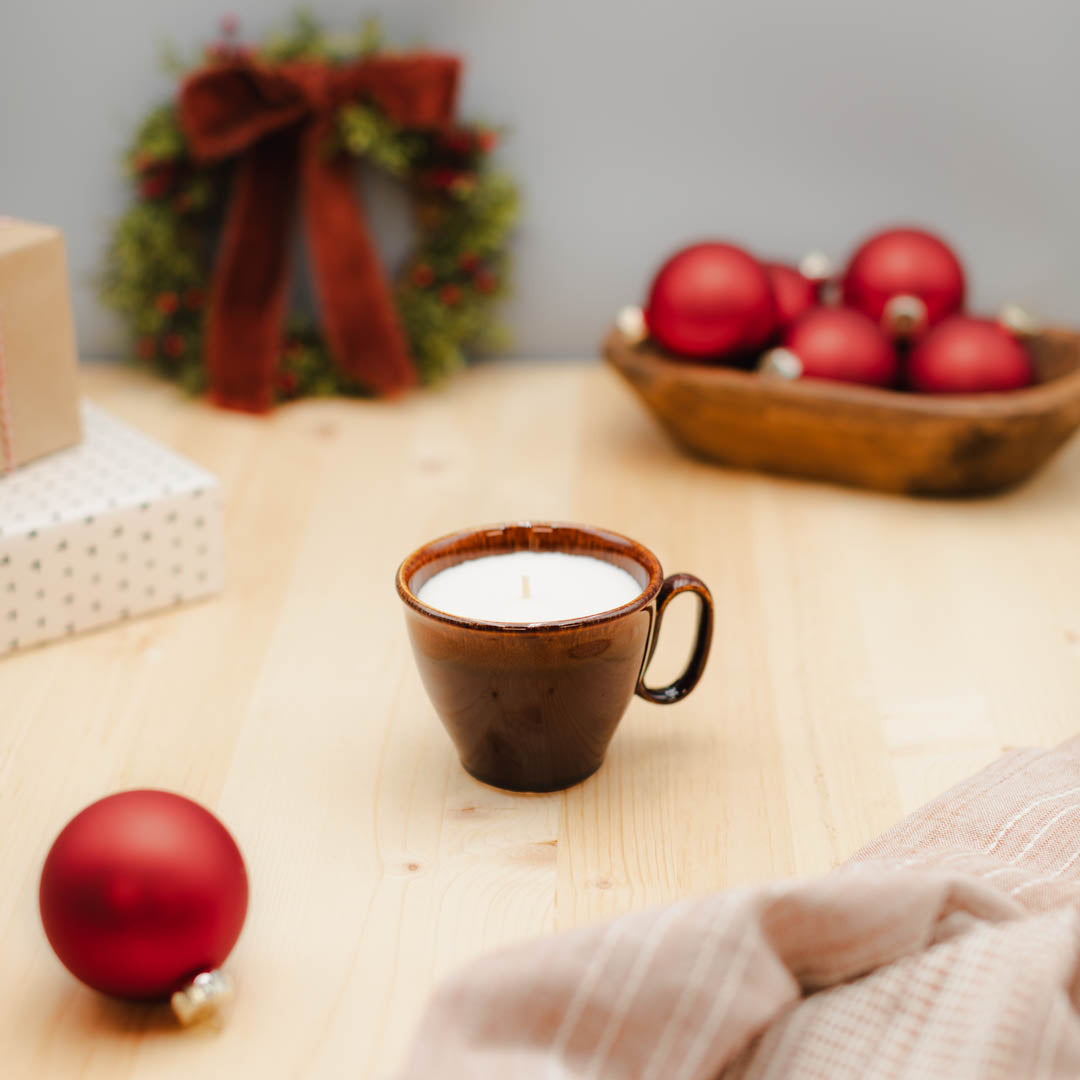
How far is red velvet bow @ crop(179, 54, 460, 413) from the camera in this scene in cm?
104

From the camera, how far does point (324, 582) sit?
791 mm

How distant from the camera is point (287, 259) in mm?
1094

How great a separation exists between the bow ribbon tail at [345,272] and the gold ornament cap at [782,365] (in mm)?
322

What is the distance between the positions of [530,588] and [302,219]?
0.67 metres

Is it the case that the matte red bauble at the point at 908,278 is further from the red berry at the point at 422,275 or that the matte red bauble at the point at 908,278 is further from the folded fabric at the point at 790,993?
the folded fabric at the point at 790,993

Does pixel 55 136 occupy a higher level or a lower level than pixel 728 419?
higher

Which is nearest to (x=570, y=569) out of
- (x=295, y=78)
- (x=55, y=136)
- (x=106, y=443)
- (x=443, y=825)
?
(x=443, y=825)

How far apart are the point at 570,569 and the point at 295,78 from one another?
0.61m

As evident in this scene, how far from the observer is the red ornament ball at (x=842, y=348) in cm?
→ 91

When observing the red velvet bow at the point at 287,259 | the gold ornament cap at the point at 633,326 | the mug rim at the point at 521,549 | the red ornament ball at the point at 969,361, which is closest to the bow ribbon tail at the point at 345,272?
the red velvet bow at the point at 287,259

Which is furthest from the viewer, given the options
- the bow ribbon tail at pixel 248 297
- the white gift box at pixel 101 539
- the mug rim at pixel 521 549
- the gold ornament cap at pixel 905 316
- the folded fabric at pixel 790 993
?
the bow ribbon tail at pixel 248 297

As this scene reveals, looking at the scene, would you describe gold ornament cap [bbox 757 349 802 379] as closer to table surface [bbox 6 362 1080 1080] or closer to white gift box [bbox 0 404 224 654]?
table surface [bbox 6 362 1080 1080]

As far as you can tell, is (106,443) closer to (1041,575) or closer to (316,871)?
(316,871)

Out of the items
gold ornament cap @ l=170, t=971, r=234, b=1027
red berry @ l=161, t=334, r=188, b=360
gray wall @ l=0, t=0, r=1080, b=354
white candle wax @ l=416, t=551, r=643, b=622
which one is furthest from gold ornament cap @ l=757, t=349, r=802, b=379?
gold ornament cap @ l=170, t=971, r=234, b=1027
